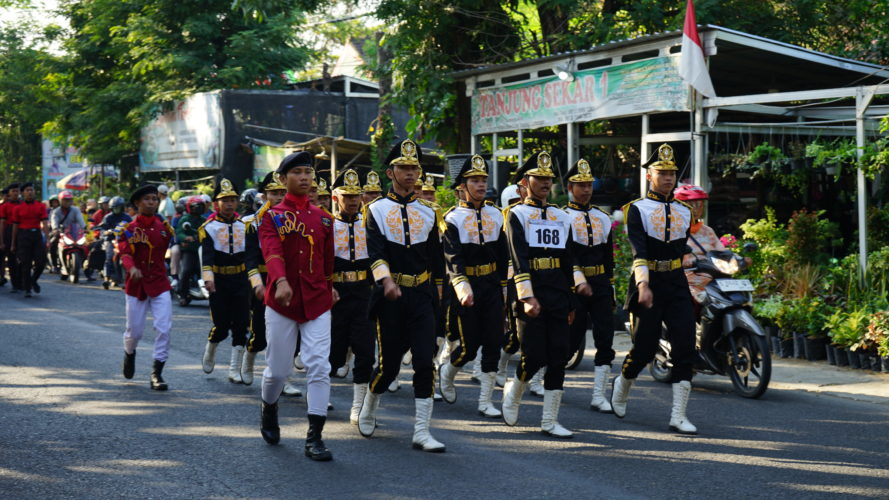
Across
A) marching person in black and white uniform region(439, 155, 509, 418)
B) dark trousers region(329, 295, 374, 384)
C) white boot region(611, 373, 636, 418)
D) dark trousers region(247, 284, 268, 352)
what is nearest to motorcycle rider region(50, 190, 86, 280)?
dark trousers region(247, 284, 268, 352)

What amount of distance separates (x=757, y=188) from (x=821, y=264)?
5.67 metres

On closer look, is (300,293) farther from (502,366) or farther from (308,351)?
(502,366)

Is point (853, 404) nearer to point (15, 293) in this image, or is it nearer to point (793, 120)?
point (793, 120)

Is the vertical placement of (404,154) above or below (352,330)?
above

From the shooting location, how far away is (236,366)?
9961mm

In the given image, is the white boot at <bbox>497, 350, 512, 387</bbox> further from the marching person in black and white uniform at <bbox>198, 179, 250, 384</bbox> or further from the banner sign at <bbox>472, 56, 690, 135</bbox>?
the banner sign at <bbox>472, 56, 690, 135</bbox>

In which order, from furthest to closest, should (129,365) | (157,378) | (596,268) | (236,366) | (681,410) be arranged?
(236,366), (129,365), (157,378), (596,268), (681,410)

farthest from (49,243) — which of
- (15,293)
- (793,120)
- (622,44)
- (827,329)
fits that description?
(827,329)

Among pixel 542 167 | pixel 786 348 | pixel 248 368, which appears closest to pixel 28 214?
pixel 248 368

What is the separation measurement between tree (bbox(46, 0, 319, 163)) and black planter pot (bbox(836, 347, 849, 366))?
2493 centimetres

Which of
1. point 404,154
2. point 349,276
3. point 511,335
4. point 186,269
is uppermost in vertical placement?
point 404,154

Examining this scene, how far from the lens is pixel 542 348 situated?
755 cm

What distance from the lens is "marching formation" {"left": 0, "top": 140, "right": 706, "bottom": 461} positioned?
683 cm

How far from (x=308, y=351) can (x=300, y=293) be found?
395 mm
